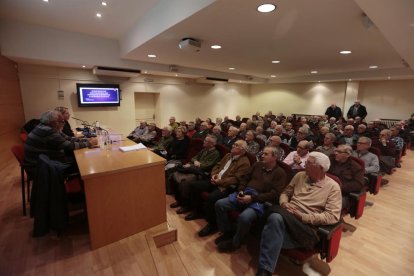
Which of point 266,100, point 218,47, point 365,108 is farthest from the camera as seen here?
point 266,100

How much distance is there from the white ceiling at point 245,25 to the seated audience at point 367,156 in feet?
4.59

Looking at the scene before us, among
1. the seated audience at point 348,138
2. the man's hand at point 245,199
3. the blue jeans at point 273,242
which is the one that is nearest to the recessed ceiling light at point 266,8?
the man's hand at point 245,199

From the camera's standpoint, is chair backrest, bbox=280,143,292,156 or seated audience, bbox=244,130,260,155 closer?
chair backrest, bbox=280,143,292,156

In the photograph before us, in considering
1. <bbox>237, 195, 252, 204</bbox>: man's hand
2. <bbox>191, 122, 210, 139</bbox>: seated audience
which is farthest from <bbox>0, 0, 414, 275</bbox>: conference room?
<bbox>191, 122, 210, 139</bbox>: seated audience

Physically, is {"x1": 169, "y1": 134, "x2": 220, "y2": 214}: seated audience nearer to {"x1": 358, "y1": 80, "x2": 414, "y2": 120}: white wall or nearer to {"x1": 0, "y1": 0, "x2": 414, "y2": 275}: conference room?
{"x1": 0, "y1": 0, "x2": 414, "y2": 275}: conference room

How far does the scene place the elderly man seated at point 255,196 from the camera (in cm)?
206

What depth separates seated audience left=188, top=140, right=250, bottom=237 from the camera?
95.0 inches

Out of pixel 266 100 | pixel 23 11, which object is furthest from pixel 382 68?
pixel 23 11

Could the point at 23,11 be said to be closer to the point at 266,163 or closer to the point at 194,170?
the point at 194,170

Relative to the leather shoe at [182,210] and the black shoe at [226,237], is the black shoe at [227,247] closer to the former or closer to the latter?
the black shoe at [226,237]

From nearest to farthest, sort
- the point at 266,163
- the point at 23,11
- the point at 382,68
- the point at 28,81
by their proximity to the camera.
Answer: the point at 266,163
the point at 23,11
the point at 28,81
the point at 382,68

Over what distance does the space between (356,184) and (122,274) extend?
2569 millimetres

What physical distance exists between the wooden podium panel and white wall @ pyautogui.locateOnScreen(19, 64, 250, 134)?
474cm

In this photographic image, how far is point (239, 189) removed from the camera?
2.37m
